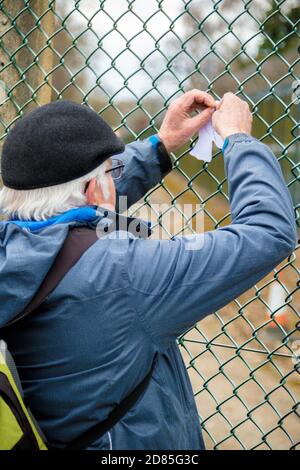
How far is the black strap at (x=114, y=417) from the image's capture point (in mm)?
1718

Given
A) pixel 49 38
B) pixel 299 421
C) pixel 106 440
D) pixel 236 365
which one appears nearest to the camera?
pixel 106 440

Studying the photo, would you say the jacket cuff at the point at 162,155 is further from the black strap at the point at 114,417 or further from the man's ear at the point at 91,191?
the black strap at the point at 114,417

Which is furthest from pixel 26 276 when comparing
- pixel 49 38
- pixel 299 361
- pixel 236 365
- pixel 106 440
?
pixel 236 365

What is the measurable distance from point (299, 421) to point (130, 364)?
4.19m

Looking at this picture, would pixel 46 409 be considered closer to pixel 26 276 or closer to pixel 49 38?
pixel 26 276

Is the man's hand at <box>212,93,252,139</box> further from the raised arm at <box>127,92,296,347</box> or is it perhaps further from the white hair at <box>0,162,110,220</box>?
the white hair at <box>0,162,110,220</box>

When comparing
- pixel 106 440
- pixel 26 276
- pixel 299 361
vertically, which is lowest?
pixel 299 361

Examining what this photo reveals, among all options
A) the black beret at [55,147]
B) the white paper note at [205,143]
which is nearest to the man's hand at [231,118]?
the white paper note at [205,143]

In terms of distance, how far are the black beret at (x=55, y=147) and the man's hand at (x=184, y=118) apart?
0.54 m

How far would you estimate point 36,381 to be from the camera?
68.5 inches

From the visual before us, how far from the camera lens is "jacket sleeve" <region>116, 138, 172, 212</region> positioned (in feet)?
7.70

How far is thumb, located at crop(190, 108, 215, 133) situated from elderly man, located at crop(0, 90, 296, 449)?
358mm

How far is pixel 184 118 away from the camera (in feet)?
7.47

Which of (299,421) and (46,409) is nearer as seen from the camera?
(46,409)
